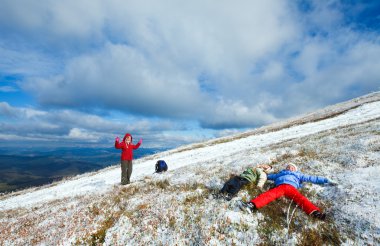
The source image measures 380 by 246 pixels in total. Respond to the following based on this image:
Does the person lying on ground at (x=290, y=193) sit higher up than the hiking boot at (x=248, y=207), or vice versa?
the person lying on ground at (x=290, y=193)

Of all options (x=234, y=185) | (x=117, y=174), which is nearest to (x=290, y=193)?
(x=234, y=185)

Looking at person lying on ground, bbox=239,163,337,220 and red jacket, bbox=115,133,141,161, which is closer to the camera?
person lying on ground, bbox=239,163,337,220

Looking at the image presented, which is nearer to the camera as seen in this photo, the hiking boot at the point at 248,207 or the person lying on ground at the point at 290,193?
the person lying on ground at the point at 290,193

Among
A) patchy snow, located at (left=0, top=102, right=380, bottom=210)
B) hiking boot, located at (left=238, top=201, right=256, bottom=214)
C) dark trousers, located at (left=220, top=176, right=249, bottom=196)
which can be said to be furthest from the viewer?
patchy snow, located at (left=0, top=102, right=380, bottom=210)

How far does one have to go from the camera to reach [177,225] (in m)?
9.59

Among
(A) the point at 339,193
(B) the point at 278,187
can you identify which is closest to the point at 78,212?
(B) the point at 278,187

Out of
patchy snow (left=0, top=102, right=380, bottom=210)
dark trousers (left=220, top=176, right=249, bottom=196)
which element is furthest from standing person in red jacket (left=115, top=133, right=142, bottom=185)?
dark trousers (left=220, top=176, right=249, bottom=196)

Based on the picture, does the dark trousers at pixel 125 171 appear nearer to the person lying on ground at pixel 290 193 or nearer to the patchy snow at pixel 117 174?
the patchy snow at pixel 117 174

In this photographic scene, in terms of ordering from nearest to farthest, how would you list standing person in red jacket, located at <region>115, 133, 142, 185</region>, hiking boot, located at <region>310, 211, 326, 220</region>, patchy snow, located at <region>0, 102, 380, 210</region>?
1. hiking boot, located at <region>310, 211, 326, 220</region>
2. standing person in red jacket, located at <region>115, 133, 142, 185</region>
3. patchy snow, located at <region>0, 102, 380, 210</region>

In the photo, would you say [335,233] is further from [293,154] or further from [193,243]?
[293,154]

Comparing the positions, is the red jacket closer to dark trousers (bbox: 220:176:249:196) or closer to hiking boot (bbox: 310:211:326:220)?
dark trousers (bbox: 220:176:249:196)

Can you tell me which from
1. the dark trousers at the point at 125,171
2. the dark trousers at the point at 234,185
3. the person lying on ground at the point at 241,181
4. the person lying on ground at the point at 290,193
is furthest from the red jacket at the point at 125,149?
the person lying on ground at the point at 290,193

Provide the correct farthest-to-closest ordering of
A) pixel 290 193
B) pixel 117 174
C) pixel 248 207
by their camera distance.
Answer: pixel 117 174 < pixel 290 193 < pixel 248 207

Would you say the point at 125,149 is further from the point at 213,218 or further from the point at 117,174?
the point at 213,218
